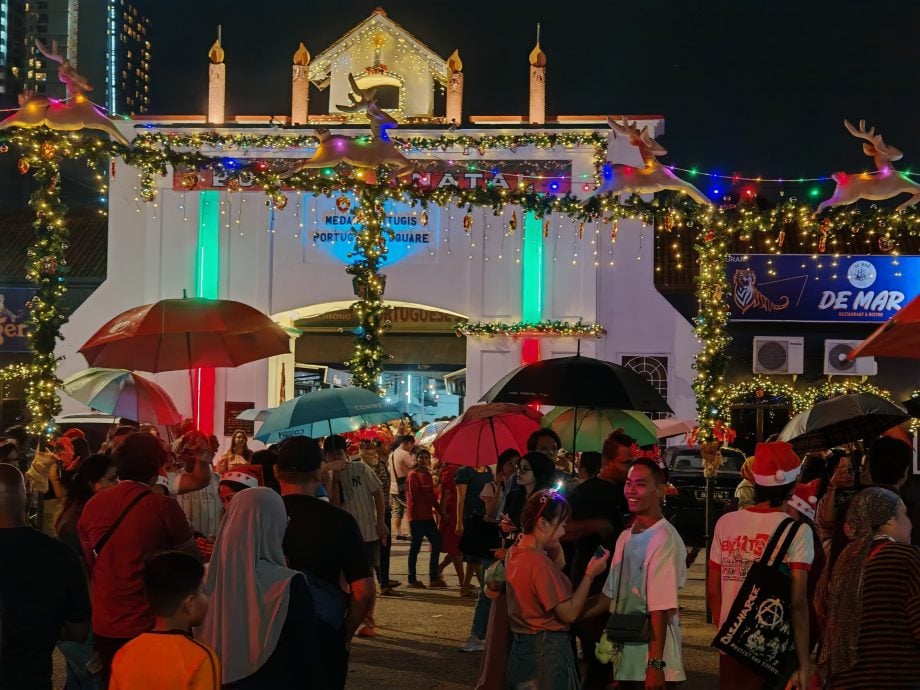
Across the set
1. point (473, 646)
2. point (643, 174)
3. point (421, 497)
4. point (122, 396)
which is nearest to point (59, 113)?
point (122, 396)

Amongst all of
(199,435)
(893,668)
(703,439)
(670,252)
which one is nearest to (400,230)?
(670,252)

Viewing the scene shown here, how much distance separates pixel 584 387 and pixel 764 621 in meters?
4.32

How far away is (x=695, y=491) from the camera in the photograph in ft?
→ 65.3

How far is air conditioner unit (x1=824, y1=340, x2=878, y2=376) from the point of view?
3027 centimetres

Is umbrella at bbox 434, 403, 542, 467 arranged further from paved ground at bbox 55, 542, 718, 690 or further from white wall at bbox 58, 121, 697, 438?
white wall at bbox 58, 121, 697, 438

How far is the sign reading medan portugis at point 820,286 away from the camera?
3014 centimetres

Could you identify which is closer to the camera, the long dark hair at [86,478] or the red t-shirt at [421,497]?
the long dark hair at [86,478]

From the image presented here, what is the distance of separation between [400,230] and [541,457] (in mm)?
20875

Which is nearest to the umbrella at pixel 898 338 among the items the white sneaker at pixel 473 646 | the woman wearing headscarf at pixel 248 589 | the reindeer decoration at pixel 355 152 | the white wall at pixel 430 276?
the white sneaker at pixel 473 646

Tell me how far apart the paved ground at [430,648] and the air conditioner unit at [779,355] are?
52.6ft

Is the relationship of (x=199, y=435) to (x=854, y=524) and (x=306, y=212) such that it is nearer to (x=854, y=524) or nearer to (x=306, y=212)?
(x=854, y=524)

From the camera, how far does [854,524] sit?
582 cm

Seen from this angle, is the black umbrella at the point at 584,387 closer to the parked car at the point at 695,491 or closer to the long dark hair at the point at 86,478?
the long dark hair at the point at 86,478

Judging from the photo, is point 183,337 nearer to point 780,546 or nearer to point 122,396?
point 122,396
